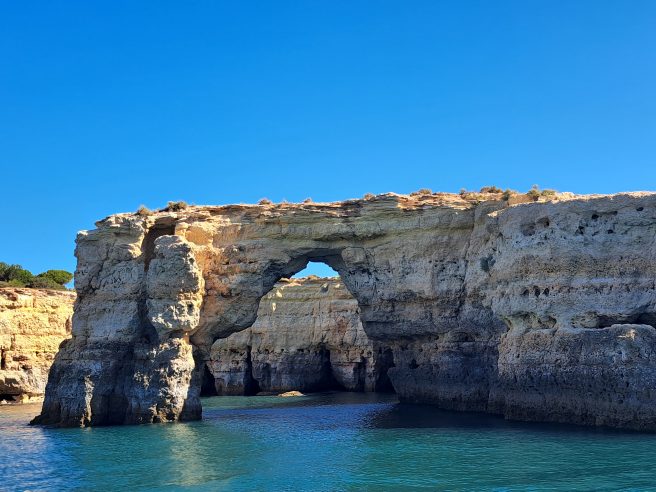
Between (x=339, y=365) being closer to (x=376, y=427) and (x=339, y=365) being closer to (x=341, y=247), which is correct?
(x=341, y=247)

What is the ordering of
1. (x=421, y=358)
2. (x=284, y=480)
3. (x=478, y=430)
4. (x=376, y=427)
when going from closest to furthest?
(x=284, y=480), (x=478, y=430), (x=376, y=427), (x=421, y=358)

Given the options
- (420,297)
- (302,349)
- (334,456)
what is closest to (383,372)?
(302,349)

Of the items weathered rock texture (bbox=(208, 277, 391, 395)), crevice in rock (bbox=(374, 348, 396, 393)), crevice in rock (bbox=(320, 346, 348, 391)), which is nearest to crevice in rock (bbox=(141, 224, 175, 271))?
weathered rock texture (bbox=(208, 277, 391, 395))

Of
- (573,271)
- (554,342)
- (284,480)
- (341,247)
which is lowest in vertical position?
(284,480)

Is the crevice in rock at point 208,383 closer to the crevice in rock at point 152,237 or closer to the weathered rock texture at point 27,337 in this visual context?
the weathered rock texture at point 27,337

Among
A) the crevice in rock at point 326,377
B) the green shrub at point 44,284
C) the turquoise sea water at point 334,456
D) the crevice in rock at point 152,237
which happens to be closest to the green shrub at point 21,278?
the green shrub at point 44,284

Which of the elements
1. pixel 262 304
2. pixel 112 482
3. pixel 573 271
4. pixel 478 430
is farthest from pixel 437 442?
pixel 262 304

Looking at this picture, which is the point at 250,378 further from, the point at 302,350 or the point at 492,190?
the point at 492,190

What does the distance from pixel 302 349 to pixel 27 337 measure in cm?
1884

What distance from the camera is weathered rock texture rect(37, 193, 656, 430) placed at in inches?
980

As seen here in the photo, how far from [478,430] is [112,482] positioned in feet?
42.1

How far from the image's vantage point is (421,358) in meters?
36.2

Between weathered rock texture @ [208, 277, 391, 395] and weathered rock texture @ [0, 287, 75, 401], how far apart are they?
1210 cm

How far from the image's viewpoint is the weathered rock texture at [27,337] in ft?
149
